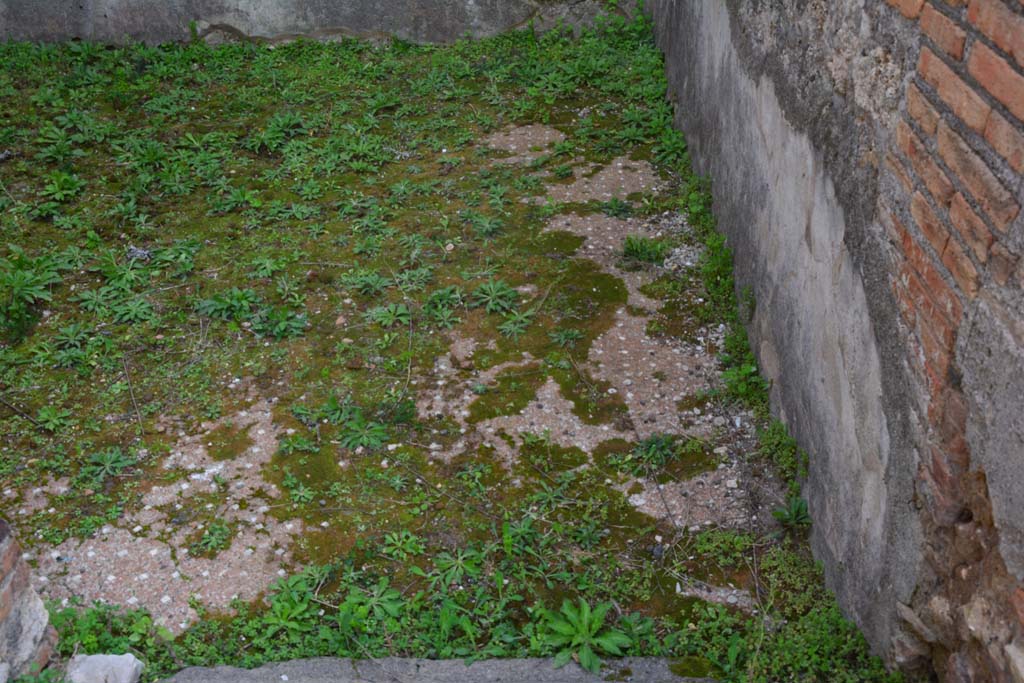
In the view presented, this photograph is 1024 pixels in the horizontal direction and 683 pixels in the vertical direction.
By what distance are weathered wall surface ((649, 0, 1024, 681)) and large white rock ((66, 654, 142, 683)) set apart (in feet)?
7.13

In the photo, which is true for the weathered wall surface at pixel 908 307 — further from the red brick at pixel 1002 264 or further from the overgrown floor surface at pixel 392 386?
the overgrown floor surface at pixel 392 386

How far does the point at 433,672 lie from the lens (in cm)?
281

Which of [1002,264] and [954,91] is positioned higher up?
[954,91]

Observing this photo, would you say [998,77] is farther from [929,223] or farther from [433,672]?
[433,672]

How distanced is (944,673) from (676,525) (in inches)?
45.4

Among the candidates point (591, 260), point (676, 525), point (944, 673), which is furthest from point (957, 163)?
point (591, 260)

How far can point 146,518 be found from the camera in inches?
135

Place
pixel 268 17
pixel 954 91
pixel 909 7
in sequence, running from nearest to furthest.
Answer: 1. pixel 954 91
2. pixel 909 7
3. pixel 268 17

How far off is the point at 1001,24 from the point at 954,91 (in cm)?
26

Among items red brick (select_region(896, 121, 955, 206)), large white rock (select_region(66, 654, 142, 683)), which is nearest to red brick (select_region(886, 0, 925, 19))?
red brick (select_region(896, 121, 955, 206))

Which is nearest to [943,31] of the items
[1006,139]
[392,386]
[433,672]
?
[1006,139]

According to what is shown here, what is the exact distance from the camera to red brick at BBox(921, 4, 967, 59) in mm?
2045

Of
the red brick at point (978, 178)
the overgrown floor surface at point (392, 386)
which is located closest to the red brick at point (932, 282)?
the red brick at point (978, 178)

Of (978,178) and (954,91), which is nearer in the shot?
(978,178)
